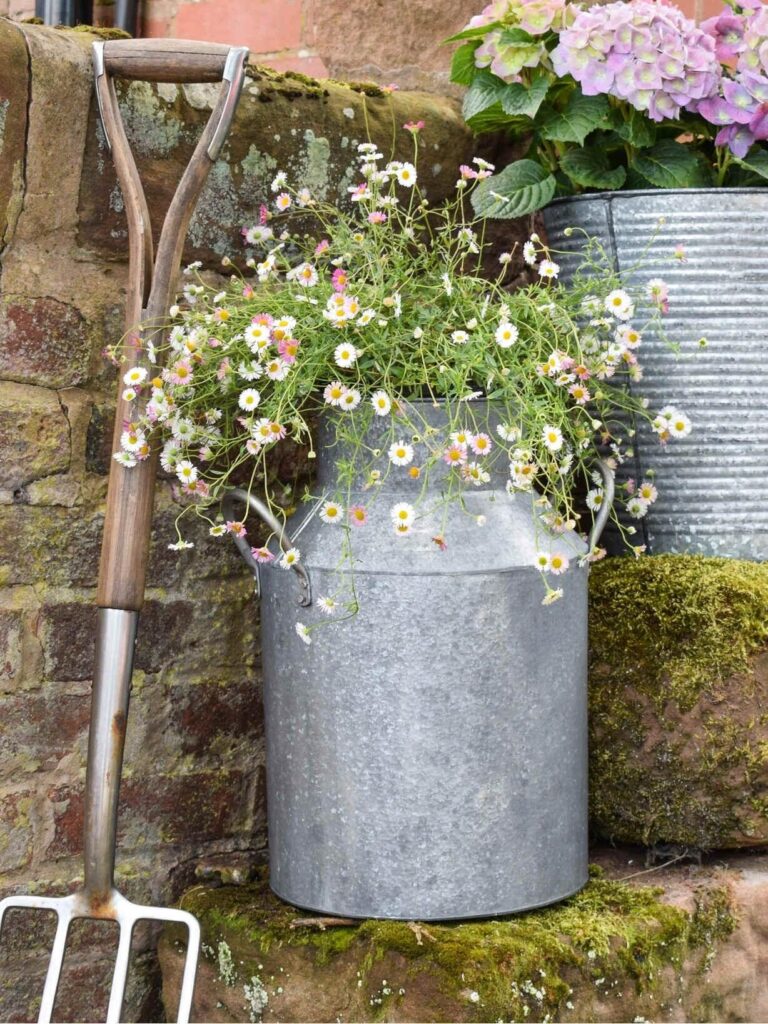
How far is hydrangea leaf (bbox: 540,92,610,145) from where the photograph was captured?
6.10ft

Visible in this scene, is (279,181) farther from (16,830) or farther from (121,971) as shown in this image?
(121,971)

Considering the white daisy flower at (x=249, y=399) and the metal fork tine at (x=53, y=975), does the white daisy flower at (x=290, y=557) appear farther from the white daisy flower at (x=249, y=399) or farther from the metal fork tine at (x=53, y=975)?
the metal fork tine at (x=53, y=975)

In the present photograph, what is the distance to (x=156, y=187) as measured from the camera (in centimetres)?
170

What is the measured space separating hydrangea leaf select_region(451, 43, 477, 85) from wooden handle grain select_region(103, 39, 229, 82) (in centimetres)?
48

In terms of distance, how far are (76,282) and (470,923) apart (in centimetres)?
95

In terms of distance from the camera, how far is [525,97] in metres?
1.87

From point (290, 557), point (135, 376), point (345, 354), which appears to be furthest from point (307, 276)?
point (290, 557)

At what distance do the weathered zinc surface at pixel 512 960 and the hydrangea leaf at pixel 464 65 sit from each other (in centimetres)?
120

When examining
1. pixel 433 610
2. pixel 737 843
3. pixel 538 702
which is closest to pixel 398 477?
pixel 433 610

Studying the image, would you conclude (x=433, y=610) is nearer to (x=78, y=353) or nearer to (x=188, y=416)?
(x=188, y=416)

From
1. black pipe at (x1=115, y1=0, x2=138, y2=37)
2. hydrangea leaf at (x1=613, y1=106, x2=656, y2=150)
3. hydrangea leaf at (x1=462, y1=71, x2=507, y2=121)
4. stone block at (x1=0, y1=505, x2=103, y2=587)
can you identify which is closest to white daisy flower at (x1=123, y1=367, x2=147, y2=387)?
stone block at (x1=0, y1=505, x2=103, y2=587)

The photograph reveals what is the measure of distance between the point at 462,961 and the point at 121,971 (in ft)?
1.32

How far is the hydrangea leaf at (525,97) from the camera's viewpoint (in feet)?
6.07

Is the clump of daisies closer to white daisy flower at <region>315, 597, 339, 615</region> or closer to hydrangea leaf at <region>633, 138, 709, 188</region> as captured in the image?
white daisy flower at <region>315, 597, 339, 615</region>
